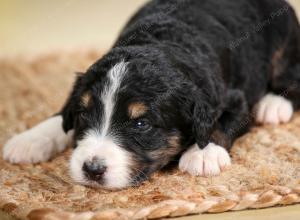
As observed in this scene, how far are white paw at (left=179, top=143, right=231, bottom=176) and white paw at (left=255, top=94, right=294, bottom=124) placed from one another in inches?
46.2

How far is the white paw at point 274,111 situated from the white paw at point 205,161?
1173mm

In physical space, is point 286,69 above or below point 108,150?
above

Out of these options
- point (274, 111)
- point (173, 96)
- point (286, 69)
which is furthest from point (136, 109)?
point (286, 69)

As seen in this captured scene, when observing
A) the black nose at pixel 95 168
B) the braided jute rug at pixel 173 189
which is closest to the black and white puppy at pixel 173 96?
the black nose at pixel 95 168

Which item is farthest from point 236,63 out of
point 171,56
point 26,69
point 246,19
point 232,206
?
point 26,69

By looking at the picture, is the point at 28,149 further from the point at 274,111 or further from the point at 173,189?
the point at 274,111

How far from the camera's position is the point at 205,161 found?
4.85 m

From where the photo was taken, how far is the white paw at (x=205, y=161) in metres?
4.83

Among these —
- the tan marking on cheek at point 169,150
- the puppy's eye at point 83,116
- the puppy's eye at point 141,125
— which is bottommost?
the tan marking on cheek at point 169,150

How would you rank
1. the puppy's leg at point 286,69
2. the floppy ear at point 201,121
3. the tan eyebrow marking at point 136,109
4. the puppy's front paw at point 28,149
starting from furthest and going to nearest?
the puppy's leg at point 286,69, the puppy's front paw at point 28,149, the floppy ear at point 201,121, the tan eyebrow marking at point 136,109

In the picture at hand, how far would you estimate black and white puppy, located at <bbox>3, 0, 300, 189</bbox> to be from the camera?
457cm

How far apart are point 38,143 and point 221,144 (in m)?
1.50

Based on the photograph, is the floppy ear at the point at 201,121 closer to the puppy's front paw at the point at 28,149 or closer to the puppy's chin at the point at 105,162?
the puppy's chin at the point at 105,162

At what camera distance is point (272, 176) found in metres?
4.77
